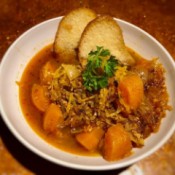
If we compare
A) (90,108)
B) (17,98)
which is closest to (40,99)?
(17,98)

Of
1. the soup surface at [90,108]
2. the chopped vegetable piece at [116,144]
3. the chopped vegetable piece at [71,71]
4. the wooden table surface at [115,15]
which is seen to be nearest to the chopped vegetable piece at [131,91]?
the soup surface at [90,108]

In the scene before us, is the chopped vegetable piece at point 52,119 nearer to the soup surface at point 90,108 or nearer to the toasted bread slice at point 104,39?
the soup surface at point 90,108

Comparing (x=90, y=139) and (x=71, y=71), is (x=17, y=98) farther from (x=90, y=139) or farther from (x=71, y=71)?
(x=90, y=139)

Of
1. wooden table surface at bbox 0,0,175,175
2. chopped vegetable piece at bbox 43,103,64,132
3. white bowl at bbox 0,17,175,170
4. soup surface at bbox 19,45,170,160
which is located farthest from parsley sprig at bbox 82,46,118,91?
wooden table surface at bbox 0,0,175,175

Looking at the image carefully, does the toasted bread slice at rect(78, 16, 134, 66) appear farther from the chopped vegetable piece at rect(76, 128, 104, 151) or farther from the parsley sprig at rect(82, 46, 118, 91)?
the chopped vegetable piece at rect(76, 128, 104, 151)

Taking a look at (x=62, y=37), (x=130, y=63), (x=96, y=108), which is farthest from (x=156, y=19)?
(x=96, y=108)

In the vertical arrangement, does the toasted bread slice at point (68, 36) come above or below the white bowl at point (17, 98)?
above

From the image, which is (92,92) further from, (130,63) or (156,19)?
(156,19)

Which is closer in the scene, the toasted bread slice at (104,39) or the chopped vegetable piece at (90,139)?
the chopped vegetable piece at (90,139)
